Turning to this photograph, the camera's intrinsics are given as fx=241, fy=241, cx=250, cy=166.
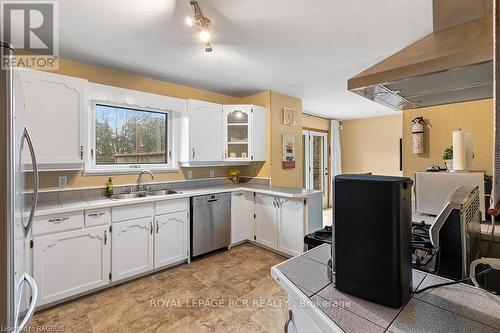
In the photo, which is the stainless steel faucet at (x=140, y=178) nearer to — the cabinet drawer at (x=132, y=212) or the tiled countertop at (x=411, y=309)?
the cabinet drawer at (x=132, y=212)

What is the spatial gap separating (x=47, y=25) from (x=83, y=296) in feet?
7.85

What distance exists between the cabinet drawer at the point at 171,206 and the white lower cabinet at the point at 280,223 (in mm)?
1096

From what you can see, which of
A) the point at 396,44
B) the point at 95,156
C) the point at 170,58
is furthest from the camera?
the point at 95,156

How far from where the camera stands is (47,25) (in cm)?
194

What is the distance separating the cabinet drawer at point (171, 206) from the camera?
9.02 ft

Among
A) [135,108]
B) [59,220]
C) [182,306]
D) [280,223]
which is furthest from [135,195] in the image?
[280,223]

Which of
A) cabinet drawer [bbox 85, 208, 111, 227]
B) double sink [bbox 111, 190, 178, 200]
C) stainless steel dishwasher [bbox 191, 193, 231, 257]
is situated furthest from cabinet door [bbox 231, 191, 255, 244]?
cabinet drawer [bbox 85, 208, 111, 227]

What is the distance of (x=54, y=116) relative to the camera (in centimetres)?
224

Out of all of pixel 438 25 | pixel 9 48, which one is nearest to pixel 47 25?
pixel 9 48

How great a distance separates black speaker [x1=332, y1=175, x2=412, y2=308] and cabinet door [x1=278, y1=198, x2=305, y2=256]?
2132 mm

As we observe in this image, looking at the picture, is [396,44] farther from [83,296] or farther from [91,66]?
[83,296]

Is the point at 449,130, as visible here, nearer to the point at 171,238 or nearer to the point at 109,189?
the point at 171,238

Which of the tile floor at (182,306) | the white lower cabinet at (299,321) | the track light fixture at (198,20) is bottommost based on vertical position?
the tile floor at (182,306)

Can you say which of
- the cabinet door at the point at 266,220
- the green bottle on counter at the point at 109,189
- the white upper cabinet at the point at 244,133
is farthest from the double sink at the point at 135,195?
the cabinet door at the point at 266,220
